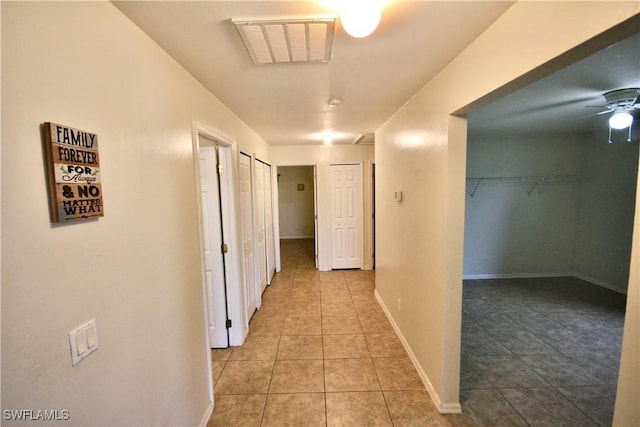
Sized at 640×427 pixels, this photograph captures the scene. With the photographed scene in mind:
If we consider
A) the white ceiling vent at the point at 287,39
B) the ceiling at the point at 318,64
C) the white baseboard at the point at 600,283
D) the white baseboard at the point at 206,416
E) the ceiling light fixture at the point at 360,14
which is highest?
the ceiling at the point at 318,64

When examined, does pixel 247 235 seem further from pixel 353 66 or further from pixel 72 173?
pixel 72 173

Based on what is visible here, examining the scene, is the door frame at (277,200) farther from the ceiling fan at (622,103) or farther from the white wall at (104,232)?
the ceiling fan at (622,103)

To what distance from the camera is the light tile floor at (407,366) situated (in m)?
1.80

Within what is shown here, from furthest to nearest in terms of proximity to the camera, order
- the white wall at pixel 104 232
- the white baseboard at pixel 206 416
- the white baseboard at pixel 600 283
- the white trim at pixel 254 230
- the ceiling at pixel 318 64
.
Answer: the white baseboard at pixel 600 283
the white trim at pixel 254 230
the white baseboard at pixel 206 416
the ceiling at pixel 318 64
the white wall at pixel 104 232

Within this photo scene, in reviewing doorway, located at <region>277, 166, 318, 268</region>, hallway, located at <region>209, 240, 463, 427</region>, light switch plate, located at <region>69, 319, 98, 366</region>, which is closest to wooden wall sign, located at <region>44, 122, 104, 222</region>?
light switch plate, located at <region>69, 319, 98, 366</region>

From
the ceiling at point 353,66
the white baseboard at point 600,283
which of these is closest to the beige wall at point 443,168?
the ceiling at point 353,66

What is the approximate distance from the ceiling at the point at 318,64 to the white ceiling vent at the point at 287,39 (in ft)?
0.13

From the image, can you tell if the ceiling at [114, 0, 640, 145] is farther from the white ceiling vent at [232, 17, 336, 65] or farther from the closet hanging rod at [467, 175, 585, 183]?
the closet hanging rod at [467, 175, 585, 183]

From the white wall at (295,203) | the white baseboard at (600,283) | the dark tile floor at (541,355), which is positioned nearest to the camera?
the dark tile floor at (541,355)

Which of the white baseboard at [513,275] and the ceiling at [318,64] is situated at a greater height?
the ceiling at [318,64]

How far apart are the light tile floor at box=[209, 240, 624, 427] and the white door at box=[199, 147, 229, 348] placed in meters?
0.23

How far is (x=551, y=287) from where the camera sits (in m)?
3.96

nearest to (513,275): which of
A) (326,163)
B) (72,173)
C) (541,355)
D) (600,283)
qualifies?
(600,283)

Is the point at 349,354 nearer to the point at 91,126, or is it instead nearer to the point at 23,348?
the point at 23,348
